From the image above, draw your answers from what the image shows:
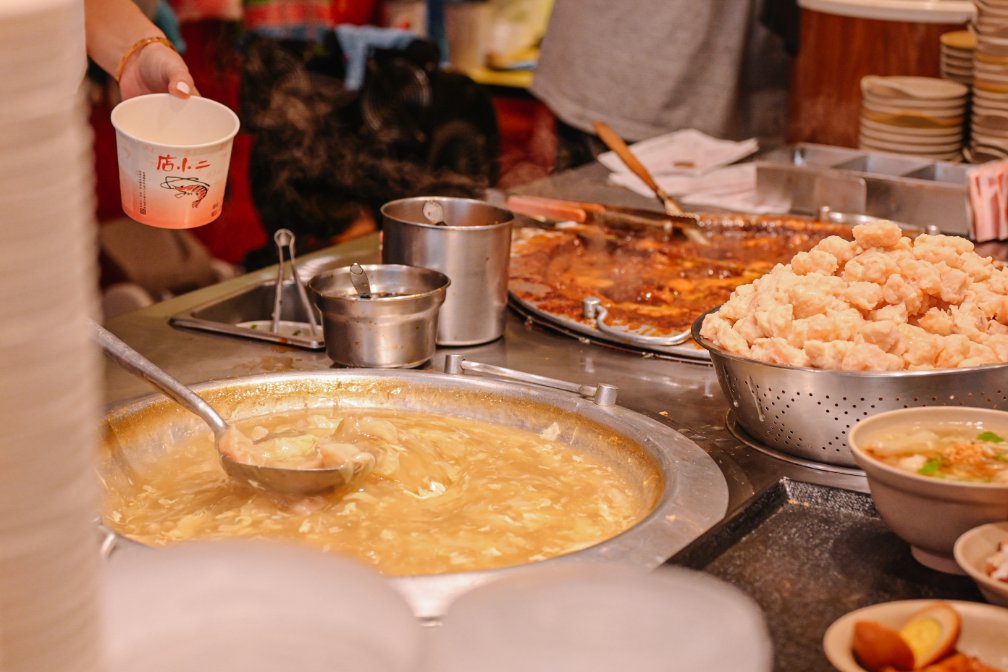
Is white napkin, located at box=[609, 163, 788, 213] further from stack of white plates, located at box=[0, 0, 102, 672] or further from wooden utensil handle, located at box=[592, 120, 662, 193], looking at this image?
stack of white plates, located at box=[0, 0, 102, 672]

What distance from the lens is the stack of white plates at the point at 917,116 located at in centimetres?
403

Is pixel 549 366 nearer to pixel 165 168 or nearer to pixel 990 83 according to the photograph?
pixel 165 168

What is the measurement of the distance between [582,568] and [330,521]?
1.06m

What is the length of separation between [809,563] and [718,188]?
2488mm

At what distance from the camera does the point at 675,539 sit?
1.43 meters

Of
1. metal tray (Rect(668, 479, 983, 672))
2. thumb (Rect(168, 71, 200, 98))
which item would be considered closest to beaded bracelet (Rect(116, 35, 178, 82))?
thumb (Rect(168, 71, 200, 98))

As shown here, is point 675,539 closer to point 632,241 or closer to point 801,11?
point 632,241

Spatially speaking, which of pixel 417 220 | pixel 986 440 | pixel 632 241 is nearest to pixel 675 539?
pixel 986 440

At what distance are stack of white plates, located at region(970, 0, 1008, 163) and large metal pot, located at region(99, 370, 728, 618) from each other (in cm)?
260

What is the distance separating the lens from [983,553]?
1241mm

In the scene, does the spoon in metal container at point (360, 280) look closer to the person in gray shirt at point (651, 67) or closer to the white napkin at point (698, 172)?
the white napkin at point (698, 172)

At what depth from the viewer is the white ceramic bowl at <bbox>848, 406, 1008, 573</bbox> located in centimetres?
129

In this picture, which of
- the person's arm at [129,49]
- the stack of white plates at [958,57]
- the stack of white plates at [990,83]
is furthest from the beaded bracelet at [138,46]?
the stack of white plates at [958,57]

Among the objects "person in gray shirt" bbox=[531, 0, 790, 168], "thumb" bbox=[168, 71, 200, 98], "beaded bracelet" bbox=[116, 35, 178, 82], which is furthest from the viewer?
"person in gray shirt" bbox=[531, 0, 790, 168]
